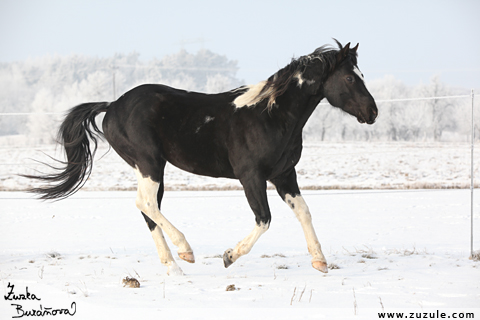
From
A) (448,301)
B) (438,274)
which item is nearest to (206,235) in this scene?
(438,274)

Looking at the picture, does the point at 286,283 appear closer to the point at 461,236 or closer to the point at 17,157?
the point at 461,236

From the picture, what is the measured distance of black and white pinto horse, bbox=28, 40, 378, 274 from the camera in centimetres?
423

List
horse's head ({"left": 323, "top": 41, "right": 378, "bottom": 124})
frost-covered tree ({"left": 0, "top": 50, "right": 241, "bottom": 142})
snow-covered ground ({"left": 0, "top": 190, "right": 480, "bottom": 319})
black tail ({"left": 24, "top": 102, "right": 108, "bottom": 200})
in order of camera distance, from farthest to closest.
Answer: frost-covered tree ({"left": 0, "top": 50, "right": 241, "bottom": 142}), black tail ({"left": 24, "top": 102, "right": 108, "bottom": 200}), horse's head ({"left": 323, "top": 41, "right": 378, "bottom": 124}), snow-covered ground ({"left": 0, "top": 190, "right": 480, "bottom": 319})

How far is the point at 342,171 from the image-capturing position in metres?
19.0

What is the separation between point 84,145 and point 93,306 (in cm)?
228

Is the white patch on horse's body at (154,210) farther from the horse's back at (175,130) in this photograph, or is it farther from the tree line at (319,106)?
the tree line at (319,106)

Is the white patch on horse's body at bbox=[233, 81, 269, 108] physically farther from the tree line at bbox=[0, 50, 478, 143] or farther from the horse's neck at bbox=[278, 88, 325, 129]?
the tree line at bbox=[0, 50, 478, 143]

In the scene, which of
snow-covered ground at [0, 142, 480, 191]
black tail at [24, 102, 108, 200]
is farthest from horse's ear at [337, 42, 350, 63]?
snow-covered ground at [0, 142, 480, 191]

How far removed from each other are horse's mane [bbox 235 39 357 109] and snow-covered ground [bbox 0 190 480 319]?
1730 millimetres

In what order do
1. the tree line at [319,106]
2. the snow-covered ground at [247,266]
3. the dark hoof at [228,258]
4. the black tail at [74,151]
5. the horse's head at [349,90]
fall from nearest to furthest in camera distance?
the snow-covered ground at [247,266] → the horse's head at [349,90] → the dark hoof at [228,258] → the black tail at [74,151] → the tree line at [319,106]

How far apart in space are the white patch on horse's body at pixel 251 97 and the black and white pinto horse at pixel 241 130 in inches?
0.4

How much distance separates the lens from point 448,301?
3.47 m

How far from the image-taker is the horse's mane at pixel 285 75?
4.29m

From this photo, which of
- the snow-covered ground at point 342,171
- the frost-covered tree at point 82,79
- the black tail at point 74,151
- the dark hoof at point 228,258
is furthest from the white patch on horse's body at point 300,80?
the frost-covered tree at point 82,79
